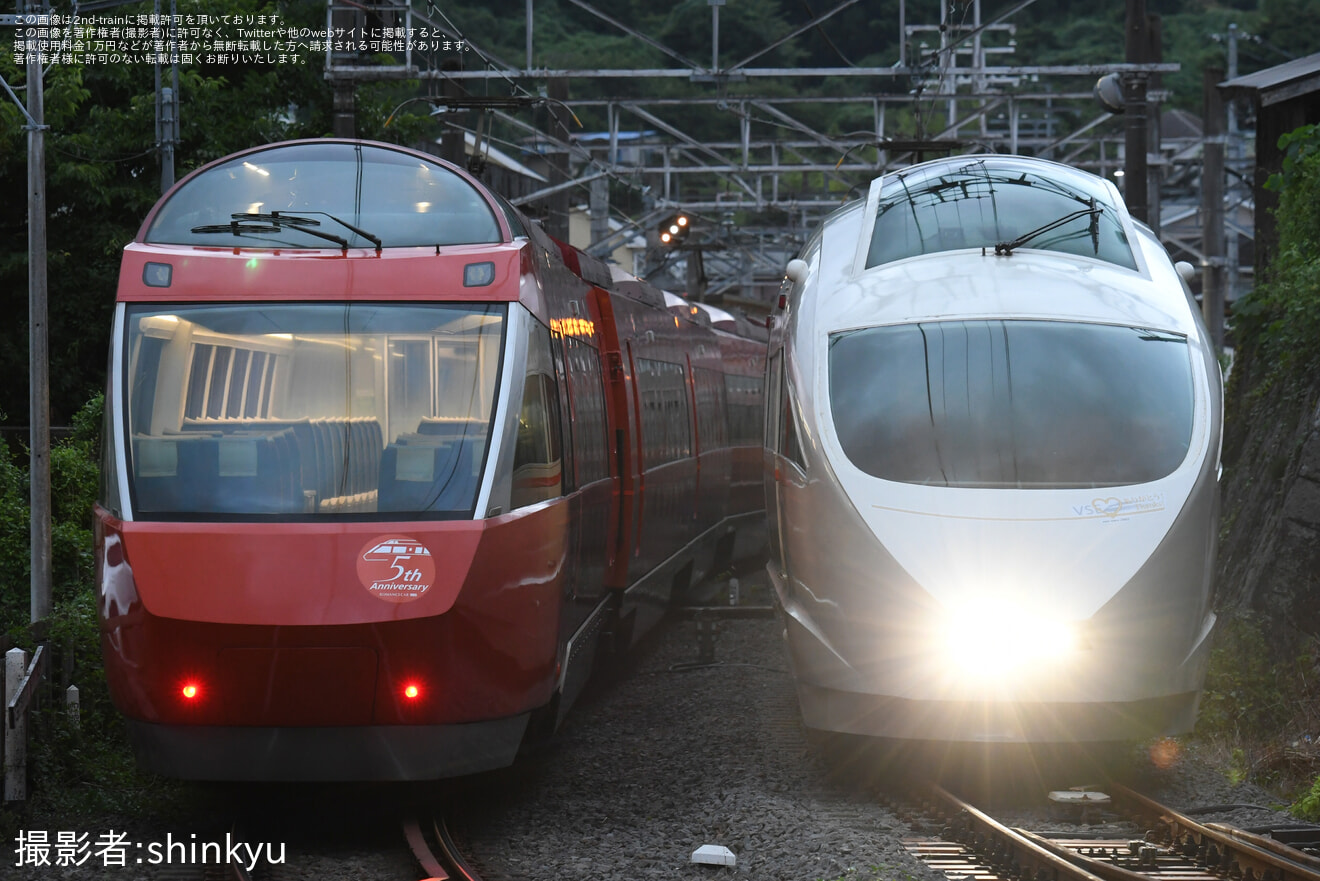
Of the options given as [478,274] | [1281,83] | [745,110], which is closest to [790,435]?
[478,274]

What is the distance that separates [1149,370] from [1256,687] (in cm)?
265

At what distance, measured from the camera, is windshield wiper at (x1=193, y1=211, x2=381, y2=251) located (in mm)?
8031

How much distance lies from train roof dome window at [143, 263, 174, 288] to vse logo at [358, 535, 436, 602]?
179cm

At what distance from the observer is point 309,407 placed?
7.52m

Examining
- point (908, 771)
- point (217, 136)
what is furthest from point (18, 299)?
point (908, 771)

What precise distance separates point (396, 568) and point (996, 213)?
4684 mm

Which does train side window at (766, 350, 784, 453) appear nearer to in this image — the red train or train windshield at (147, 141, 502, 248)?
the red train

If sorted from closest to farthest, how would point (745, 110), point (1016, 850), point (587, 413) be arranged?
point (1016, 850) < point (587, 413) < point (745, 110)

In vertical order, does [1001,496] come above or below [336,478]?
below

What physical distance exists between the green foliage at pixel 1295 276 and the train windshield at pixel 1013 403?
3.73 meters

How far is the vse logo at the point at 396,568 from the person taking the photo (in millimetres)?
7098

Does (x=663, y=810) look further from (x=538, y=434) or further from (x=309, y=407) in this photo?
(x=309, y=407)

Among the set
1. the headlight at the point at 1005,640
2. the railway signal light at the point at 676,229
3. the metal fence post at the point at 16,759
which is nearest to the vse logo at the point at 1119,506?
the headlight at the point at 1005,640

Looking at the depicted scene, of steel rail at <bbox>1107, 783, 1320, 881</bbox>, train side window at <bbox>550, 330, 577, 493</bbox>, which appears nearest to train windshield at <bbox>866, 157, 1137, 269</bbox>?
train side window at <bbox>550, 330, 577, 493</bbox>
